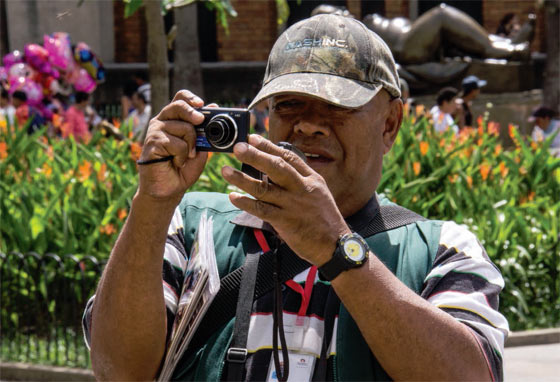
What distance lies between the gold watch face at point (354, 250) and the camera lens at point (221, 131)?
31 cm

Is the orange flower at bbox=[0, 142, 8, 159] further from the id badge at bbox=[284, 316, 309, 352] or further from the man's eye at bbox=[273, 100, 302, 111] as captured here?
the id badge at bbox=[284, 316, 309, 352]

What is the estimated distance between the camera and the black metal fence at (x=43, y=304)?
6637 mm

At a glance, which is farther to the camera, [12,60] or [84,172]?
[12,60]

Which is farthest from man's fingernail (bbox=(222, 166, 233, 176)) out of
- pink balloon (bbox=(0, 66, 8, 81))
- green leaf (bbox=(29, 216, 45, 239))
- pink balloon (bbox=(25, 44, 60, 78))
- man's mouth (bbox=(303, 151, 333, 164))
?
pink balloon (bbox=(25, 44, 60, 78))

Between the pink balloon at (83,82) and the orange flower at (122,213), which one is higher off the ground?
the pink balloon at (83,82)

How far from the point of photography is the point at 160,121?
2.02 meters

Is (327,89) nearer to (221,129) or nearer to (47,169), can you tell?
(221,129)

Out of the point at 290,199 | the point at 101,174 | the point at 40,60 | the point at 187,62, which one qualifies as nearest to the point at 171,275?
the point at 290,199

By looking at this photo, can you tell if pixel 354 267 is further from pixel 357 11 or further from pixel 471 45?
pixel 357 11

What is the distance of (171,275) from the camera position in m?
2.28

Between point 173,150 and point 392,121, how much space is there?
26.3 inches

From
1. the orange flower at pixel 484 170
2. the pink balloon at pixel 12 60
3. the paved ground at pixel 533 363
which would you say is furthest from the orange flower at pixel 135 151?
the pink balloon at pixel 12 60

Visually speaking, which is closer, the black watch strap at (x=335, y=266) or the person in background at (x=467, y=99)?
the black watch strap at (x=335, y=266)

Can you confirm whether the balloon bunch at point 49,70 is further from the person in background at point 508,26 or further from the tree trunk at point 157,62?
the person in background at point 508,26
